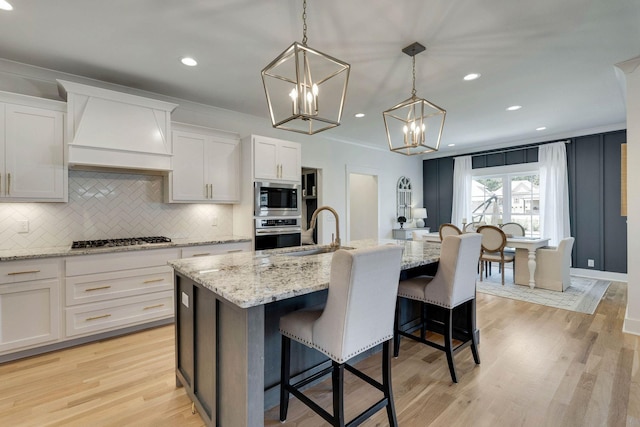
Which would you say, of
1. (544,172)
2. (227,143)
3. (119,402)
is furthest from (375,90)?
(544,172)

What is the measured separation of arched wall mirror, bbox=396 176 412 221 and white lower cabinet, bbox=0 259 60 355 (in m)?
6.16

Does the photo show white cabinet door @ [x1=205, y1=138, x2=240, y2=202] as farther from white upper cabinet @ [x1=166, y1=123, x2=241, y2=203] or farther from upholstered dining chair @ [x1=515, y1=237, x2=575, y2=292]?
upholstered dining chair @ [x1=515, y1=237, x2=575, y2=292]

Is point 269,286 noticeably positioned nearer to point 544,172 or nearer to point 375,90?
point 375,90

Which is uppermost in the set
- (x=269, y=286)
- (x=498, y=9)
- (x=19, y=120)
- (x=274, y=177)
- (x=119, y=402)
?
(x=498, y=9)

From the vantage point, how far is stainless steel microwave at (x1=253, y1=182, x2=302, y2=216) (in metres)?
3.89

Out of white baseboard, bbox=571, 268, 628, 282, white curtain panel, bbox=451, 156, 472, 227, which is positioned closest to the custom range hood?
white curtain panel, bbox=451, 156, 472, 227

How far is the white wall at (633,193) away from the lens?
296cm

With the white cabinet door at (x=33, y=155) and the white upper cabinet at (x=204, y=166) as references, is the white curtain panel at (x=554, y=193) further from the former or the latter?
the white cabinet door at (x=33, y=155)

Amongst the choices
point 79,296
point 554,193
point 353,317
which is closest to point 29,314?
point 79,296

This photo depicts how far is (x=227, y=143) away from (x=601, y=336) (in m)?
4.52

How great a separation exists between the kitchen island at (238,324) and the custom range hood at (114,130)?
5.49 ft

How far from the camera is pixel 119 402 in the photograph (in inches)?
78.2

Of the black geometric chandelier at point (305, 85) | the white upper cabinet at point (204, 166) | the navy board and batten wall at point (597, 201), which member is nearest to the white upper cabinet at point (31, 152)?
the white upper cabinet at point (204, 166)

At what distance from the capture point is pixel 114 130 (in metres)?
2.97
